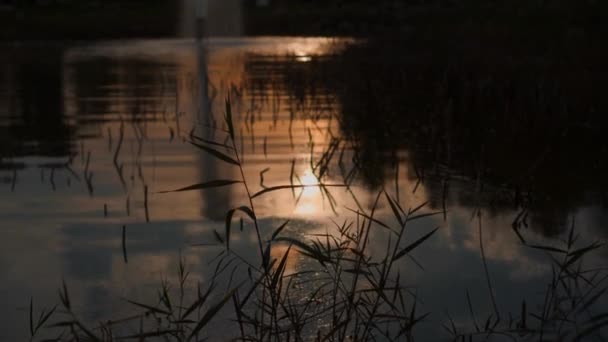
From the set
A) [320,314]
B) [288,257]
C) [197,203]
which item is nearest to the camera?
[320,314]

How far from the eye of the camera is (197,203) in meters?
3.84

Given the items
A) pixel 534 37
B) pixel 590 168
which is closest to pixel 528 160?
pixel 590 168

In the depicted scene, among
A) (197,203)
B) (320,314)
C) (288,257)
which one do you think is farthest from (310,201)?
(320,314)

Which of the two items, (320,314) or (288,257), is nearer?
(320,314)

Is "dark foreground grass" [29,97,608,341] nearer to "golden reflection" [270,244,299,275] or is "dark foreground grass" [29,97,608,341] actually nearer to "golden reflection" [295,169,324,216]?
"golden reflection" [270,244,299,275]

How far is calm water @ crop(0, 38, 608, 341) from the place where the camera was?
2.79m

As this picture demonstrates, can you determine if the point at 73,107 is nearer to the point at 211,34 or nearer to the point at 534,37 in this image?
the point at 534,37

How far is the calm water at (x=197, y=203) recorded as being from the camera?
2.79 metres

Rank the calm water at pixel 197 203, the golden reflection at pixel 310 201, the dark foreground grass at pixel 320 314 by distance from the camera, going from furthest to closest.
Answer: the golden reflection at pixel 310 201 < the calm water at pixel 197 203 < the dark foreground grass at pixel 320 314

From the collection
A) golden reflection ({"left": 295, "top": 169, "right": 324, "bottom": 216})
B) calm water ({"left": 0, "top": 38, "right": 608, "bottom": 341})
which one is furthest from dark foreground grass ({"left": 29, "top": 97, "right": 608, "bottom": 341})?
golden reflection ({"left": 295, "top": 169, "right": 324, "bottom": 216})

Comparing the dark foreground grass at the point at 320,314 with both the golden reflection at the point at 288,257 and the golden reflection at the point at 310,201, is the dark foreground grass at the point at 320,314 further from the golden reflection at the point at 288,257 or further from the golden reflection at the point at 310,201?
the golden reflection at the point at 310,201

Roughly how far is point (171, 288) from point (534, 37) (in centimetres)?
976

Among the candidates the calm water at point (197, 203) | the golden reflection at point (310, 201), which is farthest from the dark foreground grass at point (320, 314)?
the golden reflection at point (310, 201)

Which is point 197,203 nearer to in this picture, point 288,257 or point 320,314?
point 288,257
